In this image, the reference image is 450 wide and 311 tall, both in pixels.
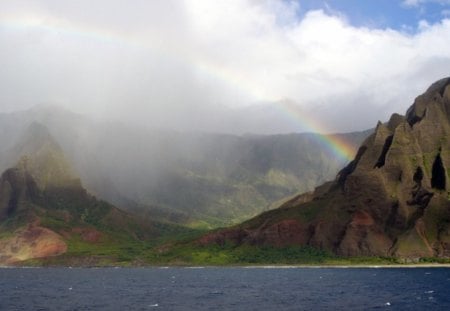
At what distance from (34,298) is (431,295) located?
120 meters

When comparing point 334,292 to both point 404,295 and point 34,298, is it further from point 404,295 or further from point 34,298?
point 34,298

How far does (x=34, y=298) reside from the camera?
193 m

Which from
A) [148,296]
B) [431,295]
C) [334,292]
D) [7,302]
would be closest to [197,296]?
[148,296]

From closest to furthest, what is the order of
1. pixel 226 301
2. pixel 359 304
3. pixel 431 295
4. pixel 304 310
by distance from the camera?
1. pixel 304 310
2. pixel 359 304
3. pixel 226 301
4. pixel 431 295

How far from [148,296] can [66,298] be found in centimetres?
2461

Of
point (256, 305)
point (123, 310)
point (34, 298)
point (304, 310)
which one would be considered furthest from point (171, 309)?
point (34, 298)

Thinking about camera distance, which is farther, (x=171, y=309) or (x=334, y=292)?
(x=334, y=292)

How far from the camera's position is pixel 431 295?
18450 centimetres

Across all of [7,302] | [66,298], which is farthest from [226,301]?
[7,302]

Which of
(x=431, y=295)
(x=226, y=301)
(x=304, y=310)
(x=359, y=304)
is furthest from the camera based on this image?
(x=431, y=295)

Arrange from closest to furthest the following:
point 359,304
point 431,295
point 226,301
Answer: point 359,304 < point 226,301 < point 431,295

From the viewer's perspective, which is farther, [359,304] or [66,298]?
[66,298]

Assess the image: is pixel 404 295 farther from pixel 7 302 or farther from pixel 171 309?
pixel 7 302

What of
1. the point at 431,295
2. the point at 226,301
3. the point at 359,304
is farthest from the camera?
the point at 431,295
